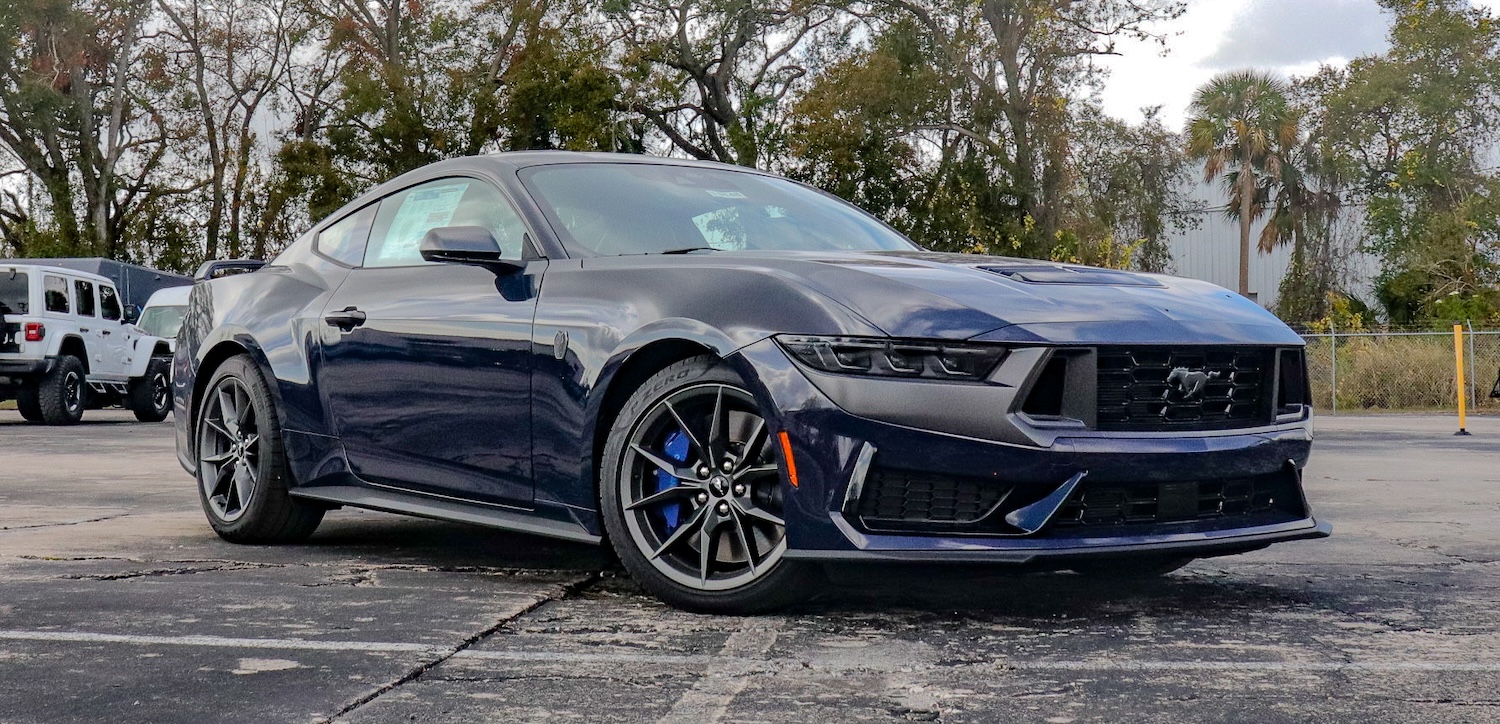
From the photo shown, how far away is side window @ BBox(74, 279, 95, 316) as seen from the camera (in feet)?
64.2

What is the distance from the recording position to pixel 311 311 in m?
5.58

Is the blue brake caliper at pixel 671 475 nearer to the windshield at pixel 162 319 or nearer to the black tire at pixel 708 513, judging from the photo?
the black tire at pixel 708 513

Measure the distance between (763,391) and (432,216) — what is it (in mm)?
2049

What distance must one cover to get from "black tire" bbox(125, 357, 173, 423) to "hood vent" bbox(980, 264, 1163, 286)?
60.3 ft

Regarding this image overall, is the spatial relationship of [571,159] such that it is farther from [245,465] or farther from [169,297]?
[169,297]

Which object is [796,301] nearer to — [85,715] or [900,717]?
[900,717]

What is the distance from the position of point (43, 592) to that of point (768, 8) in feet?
110

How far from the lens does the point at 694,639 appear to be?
3.86 m

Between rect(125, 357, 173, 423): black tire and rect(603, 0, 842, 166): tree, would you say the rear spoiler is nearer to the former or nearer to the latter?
rect(125, 357, 173, 423): black tire

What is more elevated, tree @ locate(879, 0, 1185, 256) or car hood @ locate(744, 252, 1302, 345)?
tree @ locate(879, 0, 1185, 256)

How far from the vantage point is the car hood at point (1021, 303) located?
12.6 ft

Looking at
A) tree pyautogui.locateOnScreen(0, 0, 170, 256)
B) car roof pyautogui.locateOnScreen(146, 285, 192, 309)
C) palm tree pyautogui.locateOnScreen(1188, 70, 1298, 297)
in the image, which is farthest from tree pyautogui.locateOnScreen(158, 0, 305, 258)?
palm tree pyautogui.locateOnScreen(1188, 70, 1298, 297)

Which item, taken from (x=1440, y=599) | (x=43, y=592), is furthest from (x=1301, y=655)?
(x=43, y=592)

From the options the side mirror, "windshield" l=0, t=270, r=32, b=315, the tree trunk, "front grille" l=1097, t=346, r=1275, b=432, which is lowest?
"front grille" l=1097, t=346, r=1275, b=432
